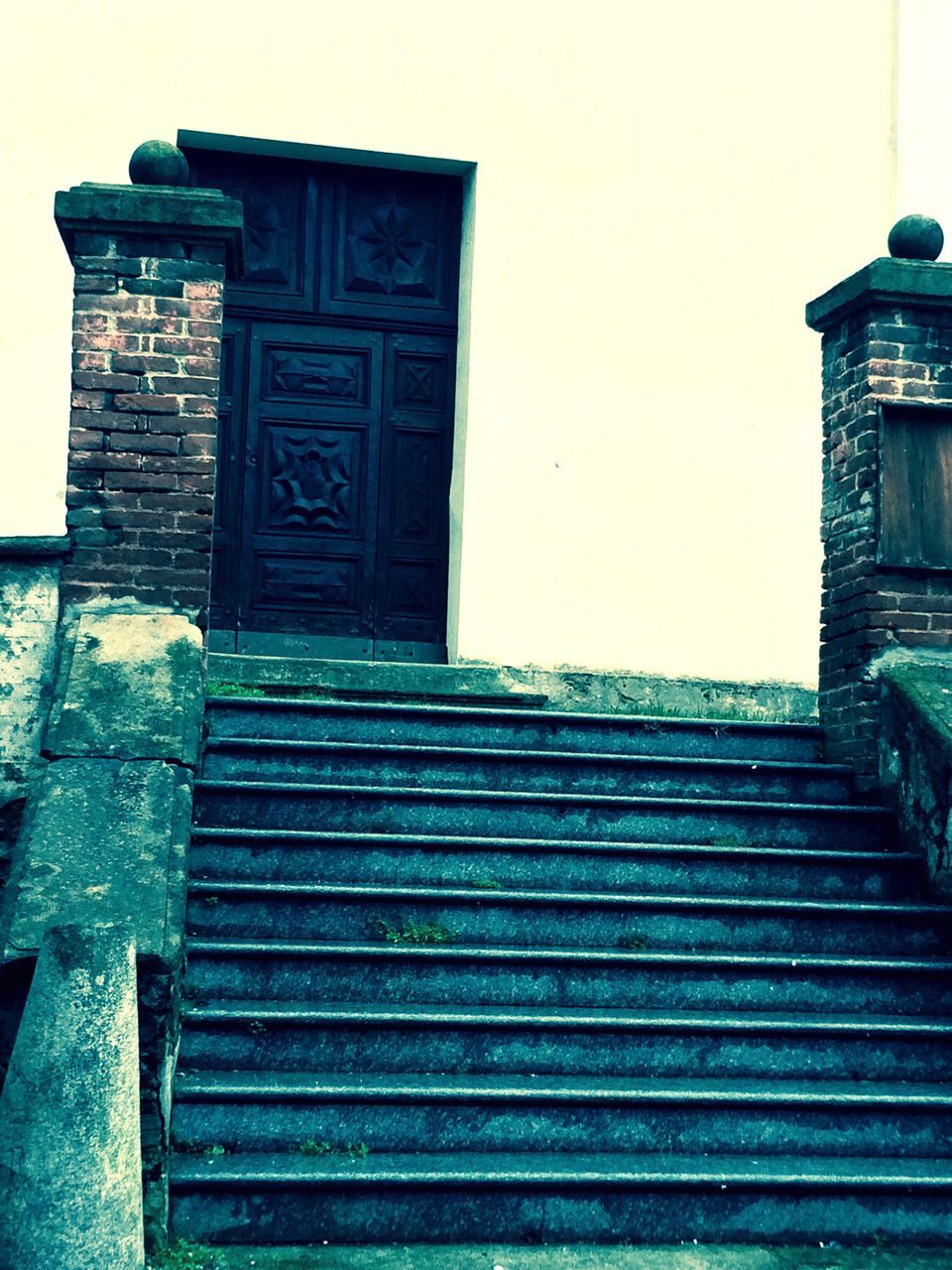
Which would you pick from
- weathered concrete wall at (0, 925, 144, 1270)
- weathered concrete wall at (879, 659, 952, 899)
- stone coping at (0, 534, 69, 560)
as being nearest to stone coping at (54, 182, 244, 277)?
stone coping at (0, 534, 69, 560)

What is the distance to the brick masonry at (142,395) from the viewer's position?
538 cm

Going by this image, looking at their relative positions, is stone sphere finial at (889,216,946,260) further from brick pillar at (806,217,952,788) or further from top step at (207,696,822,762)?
top step at (207,696,822,762)

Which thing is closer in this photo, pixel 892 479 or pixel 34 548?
pixel 34 548

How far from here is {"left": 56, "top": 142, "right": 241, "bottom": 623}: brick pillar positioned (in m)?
5.38

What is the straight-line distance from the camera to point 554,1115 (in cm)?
434

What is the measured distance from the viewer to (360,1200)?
4031 mm

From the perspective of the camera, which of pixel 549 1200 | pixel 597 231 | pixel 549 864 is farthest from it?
pixel 597 231

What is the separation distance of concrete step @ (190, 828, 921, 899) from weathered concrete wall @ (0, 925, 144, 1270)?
1.45 meters

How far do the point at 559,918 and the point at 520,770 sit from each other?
0.81 metres

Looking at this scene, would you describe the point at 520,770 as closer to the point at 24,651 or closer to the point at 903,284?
Answer: the point at 24,651

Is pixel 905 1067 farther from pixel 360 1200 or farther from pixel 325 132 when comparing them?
pixel 325 132

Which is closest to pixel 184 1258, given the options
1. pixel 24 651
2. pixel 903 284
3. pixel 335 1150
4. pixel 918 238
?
pixel 335 1150

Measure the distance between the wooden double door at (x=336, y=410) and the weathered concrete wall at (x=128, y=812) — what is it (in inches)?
107

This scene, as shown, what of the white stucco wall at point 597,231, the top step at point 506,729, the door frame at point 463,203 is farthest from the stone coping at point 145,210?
the door frame at point 463,203
